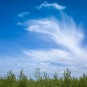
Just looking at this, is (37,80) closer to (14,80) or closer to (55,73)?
(55,73)

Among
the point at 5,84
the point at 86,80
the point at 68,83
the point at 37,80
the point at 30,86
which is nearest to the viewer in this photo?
the point at 30,86

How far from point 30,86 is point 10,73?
6082 millimetres

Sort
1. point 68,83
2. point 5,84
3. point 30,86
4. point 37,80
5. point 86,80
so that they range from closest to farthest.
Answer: point 30,86, point 5,84, point 68,83, point 86,80, point 37,80

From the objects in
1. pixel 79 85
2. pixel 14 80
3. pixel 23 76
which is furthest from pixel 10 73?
pixel 79 85

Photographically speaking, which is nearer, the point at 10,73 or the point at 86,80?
the point at 10,73

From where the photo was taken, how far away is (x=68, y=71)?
130ft

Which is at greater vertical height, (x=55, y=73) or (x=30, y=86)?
(x=55, y=73)

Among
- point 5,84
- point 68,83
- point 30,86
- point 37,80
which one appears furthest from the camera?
point 37,80

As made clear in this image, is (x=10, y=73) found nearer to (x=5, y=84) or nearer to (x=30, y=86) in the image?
(x=5, y=84)

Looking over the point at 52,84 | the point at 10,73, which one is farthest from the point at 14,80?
the point at 52,84

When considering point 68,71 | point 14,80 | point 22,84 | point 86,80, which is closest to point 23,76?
point 22,84

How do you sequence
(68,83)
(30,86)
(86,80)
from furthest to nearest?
1. (86,80)
2. (68,83)
3. (30,86)

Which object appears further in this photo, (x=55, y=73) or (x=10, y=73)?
(x=55, y=73)

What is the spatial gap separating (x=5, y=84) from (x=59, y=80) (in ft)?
47.0
